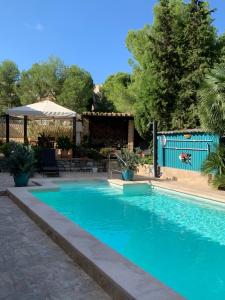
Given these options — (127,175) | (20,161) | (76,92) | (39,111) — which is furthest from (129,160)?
(76,92)

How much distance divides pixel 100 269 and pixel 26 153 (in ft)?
26.3

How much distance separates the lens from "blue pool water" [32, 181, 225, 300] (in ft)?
19.5

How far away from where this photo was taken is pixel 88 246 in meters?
5.38

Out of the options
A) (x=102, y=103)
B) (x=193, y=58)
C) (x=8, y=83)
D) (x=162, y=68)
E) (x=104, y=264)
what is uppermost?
(x=8, y=83)

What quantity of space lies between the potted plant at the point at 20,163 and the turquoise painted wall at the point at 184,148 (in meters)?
6.02

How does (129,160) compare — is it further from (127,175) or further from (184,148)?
(184,148)

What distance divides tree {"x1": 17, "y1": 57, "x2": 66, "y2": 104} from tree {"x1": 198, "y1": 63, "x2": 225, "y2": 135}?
26.6 metres

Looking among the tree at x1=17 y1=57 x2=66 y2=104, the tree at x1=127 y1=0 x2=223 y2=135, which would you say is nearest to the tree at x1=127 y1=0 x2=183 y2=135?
the tree at x1=127 y1=0 x2=223 y2=135

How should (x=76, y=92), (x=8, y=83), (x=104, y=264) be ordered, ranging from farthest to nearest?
(x=8, y=83), (x=76, y=92), (x=104, y=264)

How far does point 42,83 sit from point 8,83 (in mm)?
4220

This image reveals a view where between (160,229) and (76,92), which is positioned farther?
(76,92)

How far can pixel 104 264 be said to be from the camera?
4598 mm

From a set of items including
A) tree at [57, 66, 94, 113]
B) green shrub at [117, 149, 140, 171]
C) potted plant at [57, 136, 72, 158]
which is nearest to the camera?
green shrub at [117, 149, 140, 171]

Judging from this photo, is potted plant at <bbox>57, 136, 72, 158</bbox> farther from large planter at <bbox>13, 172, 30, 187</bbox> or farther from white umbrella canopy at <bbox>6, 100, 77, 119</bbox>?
large planter at <bbox>13, 172, 30, 187</bbox>
